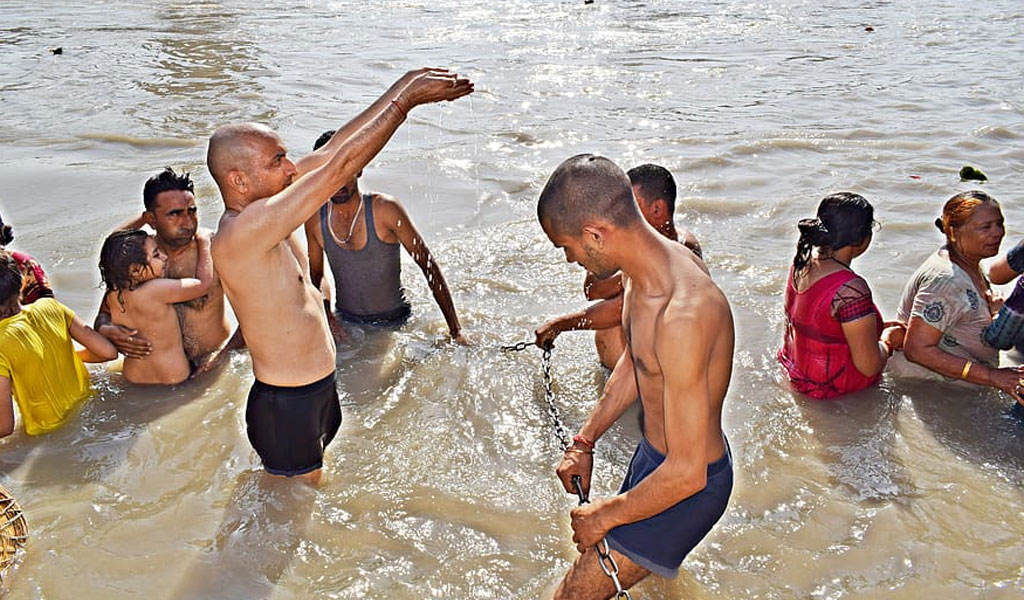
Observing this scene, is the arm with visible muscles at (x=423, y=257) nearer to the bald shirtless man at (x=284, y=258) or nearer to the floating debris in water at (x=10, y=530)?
the bald shirtless man at (x=284, y=258)

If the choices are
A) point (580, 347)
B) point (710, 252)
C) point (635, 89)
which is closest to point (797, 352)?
point (580, 347)

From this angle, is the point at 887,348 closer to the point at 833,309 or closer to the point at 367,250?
the point at 833,309

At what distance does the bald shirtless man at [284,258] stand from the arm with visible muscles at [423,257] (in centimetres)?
143

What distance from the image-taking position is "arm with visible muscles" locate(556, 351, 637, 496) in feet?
9.78

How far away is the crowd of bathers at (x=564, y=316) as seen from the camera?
2.48m

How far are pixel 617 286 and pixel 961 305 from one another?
1720mm

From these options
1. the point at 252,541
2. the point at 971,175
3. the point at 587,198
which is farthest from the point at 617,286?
the point at 971,175

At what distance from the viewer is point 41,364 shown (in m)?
4.26

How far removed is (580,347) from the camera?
209 inches

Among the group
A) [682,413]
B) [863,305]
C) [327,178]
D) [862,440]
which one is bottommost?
[862,440]

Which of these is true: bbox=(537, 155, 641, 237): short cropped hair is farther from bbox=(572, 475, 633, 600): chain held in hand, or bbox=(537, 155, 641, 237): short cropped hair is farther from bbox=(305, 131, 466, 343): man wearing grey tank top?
bbox=(305, 131, 466, 343): man wearing grey tank top

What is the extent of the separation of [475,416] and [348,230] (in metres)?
1.49

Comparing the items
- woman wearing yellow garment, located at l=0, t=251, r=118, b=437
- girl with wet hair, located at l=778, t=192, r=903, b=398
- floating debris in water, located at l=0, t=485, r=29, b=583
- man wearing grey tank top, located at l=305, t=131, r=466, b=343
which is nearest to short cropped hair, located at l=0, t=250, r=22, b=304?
woman wearing yellow garment, located at l=0, t=251, r=118, b=437

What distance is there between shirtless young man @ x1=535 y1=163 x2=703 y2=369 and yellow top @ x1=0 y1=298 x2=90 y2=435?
2.47m
